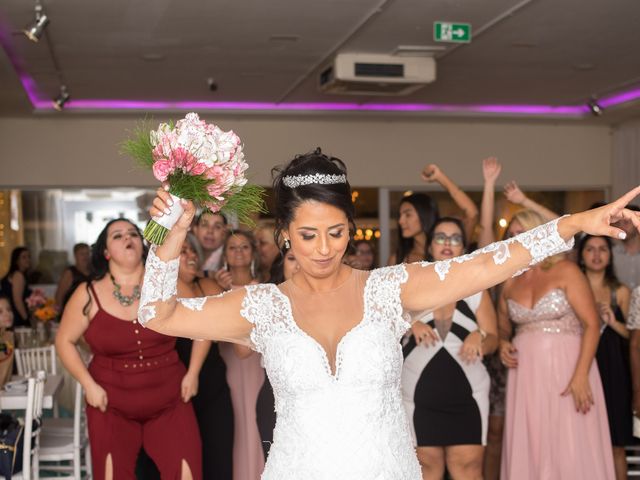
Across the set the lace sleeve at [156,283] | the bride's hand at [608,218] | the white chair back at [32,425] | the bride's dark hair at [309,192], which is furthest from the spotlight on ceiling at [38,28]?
the bride's hand at [608,218]

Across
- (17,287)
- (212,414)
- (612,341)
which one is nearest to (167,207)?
(212,414)

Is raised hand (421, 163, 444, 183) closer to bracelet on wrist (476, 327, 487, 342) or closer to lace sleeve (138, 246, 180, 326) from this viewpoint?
bracelet on wrist (476, 327, 487, 342)

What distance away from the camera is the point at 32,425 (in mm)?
4637

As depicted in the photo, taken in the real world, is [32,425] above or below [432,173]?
below

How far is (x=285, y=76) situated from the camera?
8.16 meters

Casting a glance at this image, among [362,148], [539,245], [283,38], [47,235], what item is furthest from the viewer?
[47,235]

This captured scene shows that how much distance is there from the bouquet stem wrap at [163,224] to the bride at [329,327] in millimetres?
214

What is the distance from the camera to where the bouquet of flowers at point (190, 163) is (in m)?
2.35

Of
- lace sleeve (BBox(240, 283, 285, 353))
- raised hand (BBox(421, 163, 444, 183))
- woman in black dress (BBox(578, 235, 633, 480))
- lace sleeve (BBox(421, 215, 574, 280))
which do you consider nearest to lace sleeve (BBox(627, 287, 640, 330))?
woman in black dress (BBox(578, 235, 633, 480))

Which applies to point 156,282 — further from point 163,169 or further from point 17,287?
point 17,287

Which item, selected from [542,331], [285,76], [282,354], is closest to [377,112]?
[285,76]

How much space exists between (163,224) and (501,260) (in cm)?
92

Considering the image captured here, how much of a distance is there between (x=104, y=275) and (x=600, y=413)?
2.74 meters

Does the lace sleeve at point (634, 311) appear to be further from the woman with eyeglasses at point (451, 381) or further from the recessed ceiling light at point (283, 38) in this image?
the recessed ceiling light at point (283, 38)
